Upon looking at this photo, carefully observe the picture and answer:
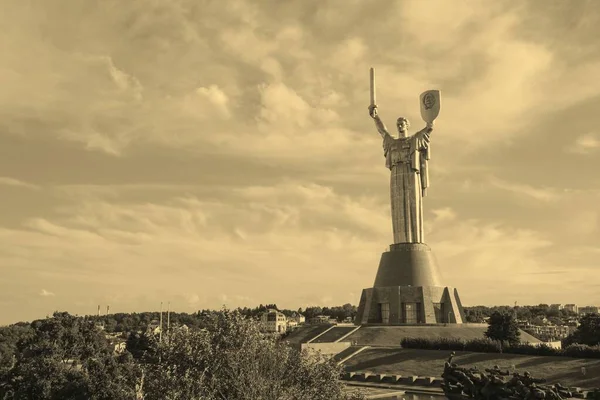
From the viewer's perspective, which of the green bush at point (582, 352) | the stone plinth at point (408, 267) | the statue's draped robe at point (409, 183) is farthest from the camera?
the statue's draped robe at point (409, 183)

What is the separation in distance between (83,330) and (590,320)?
3846 cm

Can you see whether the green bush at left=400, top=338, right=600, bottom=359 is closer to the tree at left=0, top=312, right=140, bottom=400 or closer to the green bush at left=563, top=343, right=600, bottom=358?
the green bush at left=563, top=343, right=600, bottom=358

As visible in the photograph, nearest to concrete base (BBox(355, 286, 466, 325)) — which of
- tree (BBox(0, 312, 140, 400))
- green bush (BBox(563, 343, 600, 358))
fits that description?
green bush (BBox(563, 343, 600, 358))

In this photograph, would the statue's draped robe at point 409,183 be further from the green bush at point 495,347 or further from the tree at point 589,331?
the tree at point 589,331

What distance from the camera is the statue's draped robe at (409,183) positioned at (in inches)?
2099

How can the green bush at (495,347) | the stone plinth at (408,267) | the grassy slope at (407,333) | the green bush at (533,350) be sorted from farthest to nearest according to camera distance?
1. the stone plinth at (408,267)
2. the grassy slope at (407,333)
3. the green bush at (533,350)
4. the green bush at (495,347)

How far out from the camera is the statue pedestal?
163 feet

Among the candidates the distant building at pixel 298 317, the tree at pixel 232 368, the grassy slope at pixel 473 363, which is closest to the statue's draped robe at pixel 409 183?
the grassy slope at pixel 473 363

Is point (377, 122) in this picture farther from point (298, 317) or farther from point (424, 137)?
point (298, 317)

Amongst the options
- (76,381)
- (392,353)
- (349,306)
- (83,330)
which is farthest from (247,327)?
(349,306)

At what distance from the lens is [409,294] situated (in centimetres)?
→ 5003

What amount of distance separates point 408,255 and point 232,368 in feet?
126

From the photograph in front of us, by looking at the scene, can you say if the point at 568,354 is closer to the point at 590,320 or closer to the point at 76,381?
the point at 590,320

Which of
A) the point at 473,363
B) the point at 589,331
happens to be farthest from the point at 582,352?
the point at 589,331
